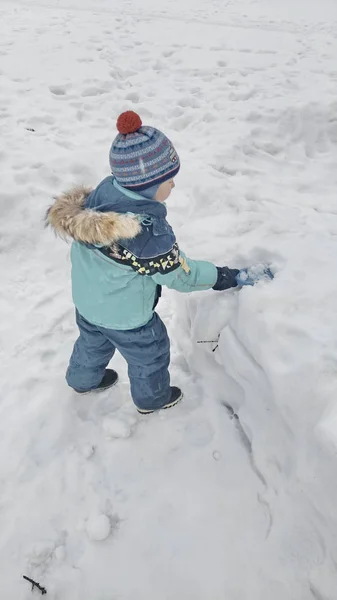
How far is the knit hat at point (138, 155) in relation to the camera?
1704 mm

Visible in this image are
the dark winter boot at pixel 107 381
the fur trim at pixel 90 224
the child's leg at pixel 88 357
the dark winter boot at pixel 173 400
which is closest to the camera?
the fur trim at pixel 90 224

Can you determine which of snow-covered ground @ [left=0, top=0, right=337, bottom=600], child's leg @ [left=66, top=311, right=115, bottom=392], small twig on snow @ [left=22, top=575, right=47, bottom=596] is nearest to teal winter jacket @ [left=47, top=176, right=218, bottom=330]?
child's leg @ [left=66, top=311, right=115, bottom=392]

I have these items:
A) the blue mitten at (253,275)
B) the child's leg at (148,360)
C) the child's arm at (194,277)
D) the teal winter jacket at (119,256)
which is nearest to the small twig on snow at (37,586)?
the child's leg at (148,360)

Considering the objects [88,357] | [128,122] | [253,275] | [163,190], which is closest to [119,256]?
[163,190]

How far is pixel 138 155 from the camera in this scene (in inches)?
67.2

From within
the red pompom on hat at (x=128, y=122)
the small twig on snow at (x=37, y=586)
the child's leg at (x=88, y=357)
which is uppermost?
the red pompom on hat at (x=128, y=122)

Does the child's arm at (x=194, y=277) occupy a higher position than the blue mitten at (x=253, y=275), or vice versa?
the child's arm at (x=194, y=277)

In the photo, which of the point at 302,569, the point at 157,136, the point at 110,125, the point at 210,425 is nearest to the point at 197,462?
the point at 210,425

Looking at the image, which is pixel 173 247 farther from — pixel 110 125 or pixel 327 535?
pixel 110 125

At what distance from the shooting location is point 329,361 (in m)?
1.79

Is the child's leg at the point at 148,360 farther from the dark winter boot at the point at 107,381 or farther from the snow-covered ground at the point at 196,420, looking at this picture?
the dark winter boot at the point at 107,381

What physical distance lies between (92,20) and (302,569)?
9510 mm

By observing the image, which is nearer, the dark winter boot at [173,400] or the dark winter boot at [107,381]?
the dark winter boot at [173,400]

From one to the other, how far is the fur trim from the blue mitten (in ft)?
2.45
